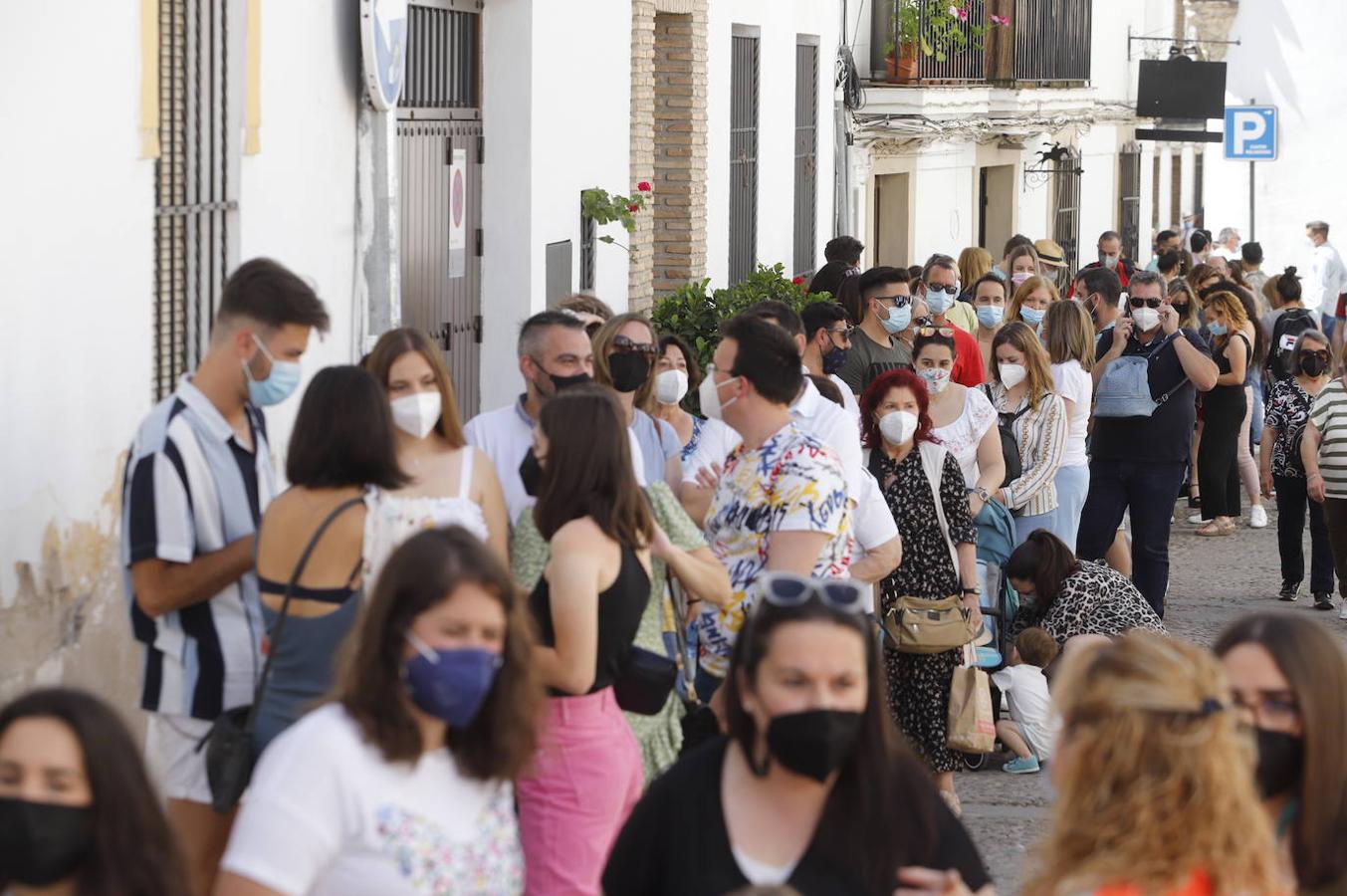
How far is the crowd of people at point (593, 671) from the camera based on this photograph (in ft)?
9.95

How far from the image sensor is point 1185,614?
473 inches

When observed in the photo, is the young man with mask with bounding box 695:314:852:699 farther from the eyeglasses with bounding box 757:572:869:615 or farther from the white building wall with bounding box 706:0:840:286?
the white building wall with bounding box 706:0:840:286

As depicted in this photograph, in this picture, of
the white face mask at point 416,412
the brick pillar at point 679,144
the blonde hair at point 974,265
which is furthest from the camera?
the brick pillar at point 679,144

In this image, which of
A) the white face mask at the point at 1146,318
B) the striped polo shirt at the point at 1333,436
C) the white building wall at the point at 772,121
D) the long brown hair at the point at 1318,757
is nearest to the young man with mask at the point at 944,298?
the white face mask at the point at 1146,318

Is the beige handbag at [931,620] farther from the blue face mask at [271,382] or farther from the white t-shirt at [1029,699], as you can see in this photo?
the blue face mask at [271,382]

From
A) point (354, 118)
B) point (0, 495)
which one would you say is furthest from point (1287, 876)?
point (354, 118)

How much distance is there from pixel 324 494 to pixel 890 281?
569 centimetres

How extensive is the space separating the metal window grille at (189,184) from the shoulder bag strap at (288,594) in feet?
8.94

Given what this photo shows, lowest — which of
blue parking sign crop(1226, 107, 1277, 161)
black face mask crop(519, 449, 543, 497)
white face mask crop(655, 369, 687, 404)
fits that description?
black face mask crop(519, 449, 543, 497)

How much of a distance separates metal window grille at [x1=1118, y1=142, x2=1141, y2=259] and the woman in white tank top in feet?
92.8

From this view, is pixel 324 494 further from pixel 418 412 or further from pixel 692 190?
pixel 692 190

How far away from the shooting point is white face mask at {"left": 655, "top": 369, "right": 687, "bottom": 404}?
727cm

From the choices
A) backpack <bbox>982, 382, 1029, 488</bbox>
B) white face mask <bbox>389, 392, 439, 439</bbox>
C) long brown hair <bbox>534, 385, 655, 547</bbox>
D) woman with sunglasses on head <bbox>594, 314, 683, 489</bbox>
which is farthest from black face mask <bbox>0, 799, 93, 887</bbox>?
backpack <bbox>982, 382, 1029, 488</bbox>

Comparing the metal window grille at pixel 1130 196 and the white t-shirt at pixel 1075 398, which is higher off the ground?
the metal window grille at pixel 1130 196
